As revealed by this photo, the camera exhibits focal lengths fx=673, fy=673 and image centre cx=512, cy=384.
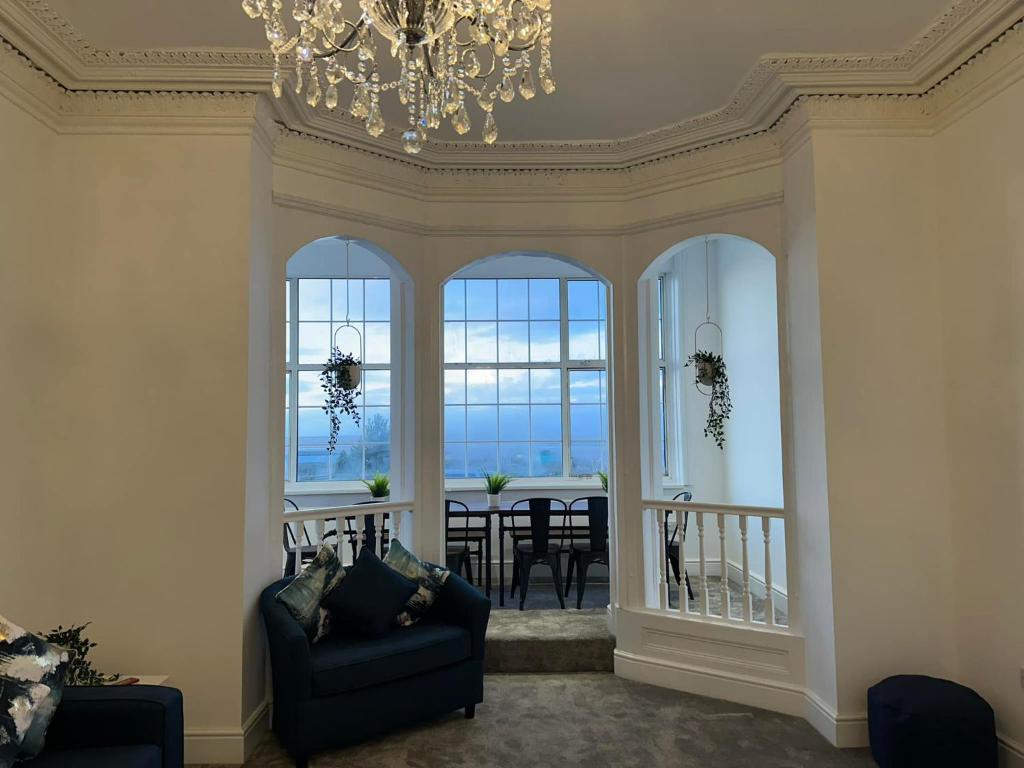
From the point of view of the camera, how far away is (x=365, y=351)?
7.30 m

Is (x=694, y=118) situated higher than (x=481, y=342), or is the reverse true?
(x=694, y=118)

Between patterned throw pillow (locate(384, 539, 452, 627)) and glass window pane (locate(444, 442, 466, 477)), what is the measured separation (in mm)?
3198

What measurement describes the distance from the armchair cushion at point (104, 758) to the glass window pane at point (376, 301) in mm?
5371

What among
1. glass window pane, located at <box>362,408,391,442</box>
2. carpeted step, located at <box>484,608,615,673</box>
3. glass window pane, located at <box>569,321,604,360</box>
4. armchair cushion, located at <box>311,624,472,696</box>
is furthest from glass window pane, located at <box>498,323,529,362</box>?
armchair cushion, located at <box>311,624,472,696</box>

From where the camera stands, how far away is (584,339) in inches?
293

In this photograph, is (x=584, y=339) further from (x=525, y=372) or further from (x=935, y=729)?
(x=935, y=729)

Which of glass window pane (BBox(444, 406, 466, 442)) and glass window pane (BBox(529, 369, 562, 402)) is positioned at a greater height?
glass window pane (BBox(529, 369, 562, 402))

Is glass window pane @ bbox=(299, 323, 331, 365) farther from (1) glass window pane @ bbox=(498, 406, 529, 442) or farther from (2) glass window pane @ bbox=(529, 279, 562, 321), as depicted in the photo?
(2) glass window pane @ bbox=(529, 279, 562, 321)

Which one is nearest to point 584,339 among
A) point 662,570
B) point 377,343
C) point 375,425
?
point 377,343

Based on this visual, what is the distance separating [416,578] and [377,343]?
392 cm

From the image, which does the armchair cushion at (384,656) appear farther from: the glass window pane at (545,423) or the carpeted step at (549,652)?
the glass window pane at (545,423)

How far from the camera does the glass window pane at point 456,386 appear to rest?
7.32 meters

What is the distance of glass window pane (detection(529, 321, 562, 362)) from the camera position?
293 inches

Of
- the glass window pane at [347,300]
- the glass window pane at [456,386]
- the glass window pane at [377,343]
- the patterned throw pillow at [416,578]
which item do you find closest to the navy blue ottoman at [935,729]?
the patterned throw pillow at [416,578]
